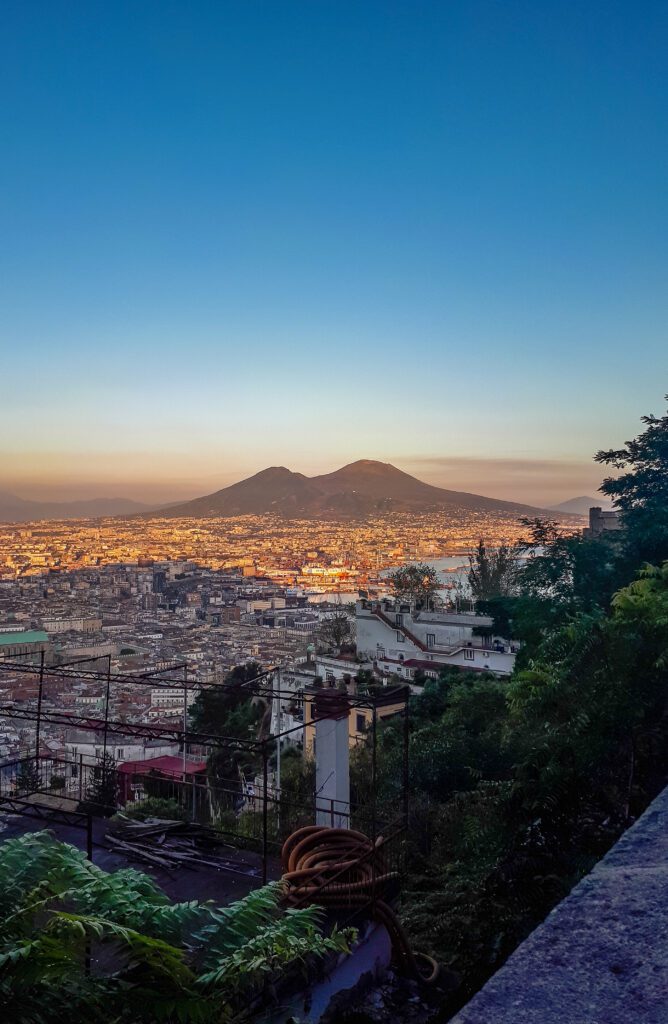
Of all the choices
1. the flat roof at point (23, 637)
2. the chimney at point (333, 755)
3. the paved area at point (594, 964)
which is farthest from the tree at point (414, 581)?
the paved area at point (594, 964)

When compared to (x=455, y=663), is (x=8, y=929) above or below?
above

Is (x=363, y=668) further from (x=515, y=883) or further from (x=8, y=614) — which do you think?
(x=515, y=883)

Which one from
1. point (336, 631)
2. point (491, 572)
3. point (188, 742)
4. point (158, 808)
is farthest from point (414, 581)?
point (188, 742)

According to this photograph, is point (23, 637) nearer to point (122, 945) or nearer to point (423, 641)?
point (423, 641)

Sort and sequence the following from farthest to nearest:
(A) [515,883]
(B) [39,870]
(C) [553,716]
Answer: (C) [553,716] → (A) [515,883] → (B) [39,870]

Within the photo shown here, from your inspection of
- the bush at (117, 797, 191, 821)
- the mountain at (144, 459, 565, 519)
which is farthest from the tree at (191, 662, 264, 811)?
the mountain at (144, 459, 565, 519)

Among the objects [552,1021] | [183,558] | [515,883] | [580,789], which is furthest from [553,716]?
[183,558]
